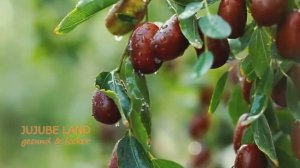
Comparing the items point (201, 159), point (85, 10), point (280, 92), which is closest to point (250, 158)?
point (280, 92)

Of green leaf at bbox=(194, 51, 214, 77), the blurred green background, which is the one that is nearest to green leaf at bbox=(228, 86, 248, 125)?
green leaf at bbox=(194, 51, 214, 77)

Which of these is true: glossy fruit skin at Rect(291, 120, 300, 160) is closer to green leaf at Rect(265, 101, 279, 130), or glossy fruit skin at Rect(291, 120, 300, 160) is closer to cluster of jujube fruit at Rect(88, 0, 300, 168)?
cluster of jujube fruit at Rect(88, 0, 300, 168)

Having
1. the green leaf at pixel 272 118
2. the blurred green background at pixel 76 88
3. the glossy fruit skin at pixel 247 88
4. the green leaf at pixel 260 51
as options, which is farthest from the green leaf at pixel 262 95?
the blurred green background at pixel 76 88

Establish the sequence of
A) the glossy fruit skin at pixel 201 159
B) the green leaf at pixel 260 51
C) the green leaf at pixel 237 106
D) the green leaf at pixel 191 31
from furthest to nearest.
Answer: the glossy fruit skin at pixel 201 159 < the green leaf at pixel 237 106 < the green leaf at pixel 260 51 < the green leaf at pixel 191 31

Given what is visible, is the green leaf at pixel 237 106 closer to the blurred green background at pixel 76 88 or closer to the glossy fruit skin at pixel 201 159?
the blurred green background at pixel 76 88

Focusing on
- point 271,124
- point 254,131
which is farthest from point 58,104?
point 254,131

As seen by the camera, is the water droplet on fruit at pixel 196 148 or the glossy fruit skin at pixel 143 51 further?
the water droplet on fruit at pixel 196 148
